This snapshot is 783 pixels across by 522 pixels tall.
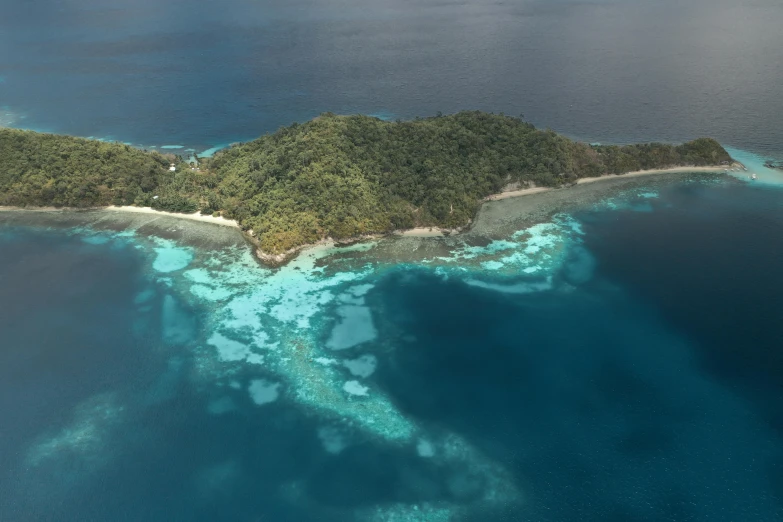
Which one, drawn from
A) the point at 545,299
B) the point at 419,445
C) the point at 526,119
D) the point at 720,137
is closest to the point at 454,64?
the point at 526,119

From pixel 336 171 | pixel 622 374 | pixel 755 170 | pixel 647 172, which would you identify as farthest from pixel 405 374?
pixel 755 170

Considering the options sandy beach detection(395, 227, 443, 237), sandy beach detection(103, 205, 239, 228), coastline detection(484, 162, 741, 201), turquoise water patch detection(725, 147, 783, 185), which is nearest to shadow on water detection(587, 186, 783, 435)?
turquoise water patch detection(725, 147, 783, 185)

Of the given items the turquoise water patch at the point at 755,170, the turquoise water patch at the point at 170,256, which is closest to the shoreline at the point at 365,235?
the turquoise water patch at the point at 755,170

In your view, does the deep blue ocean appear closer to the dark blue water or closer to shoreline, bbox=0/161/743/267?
shoreline, bbox=0/161/743/267

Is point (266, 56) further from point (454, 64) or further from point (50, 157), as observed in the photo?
point (50, 157)

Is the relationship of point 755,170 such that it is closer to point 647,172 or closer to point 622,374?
point 647,172

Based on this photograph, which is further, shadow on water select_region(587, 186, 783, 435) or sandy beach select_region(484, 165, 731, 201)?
sandy beach select_region(484, 165, 731, 201)

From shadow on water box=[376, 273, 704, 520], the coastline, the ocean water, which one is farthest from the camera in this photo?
the coastline

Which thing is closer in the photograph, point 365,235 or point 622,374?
point 622,374
